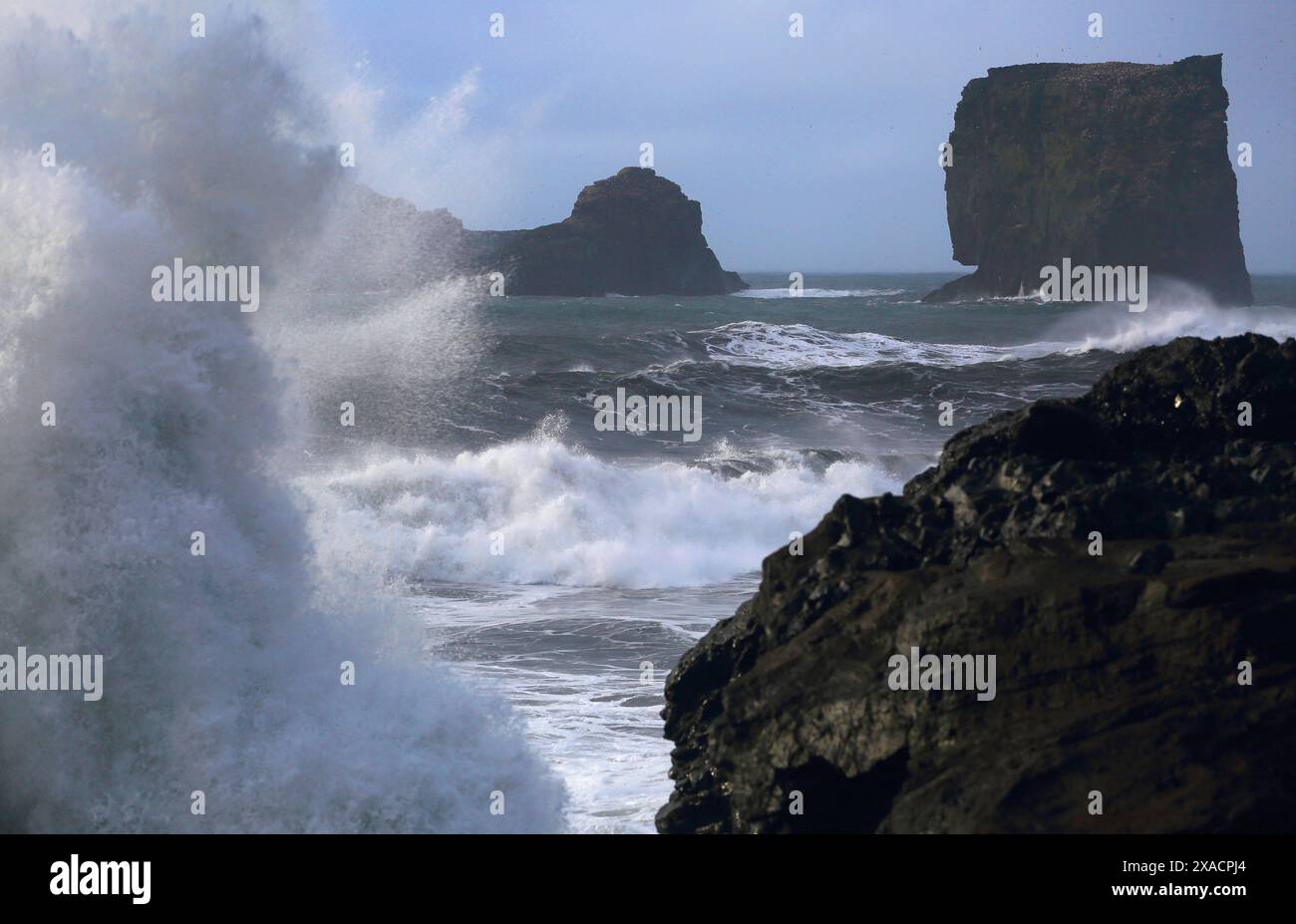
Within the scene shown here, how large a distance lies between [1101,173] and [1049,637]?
245 ft

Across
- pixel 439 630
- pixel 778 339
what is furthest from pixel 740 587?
pixel 778 339

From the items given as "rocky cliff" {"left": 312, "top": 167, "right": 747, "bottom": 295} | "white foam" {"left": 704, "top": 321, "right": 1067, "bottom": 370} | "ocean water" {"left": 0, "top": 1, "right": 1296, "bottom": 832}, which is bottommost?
"ocean water" {"left": 0, "top": 1, "right": 1296, "bottom": 832}

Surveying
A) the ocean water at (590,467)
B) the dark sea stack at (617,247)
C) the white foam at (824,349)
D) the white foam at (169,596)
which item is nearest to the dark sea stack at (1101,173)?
the dark sea stack at (617,247)

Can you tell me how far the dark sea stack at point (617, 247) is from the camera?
80.6 metres

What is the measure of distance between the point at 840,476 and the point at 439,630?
38.9ft

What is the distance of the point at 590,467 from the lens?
22359mm

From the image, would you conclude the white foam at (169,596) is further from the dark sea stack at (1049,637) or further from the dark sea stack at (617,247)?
the dark sea stack at (617,247)

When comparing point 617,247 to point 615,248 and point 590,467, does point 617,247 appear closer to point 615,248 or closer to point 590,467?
point 615,248

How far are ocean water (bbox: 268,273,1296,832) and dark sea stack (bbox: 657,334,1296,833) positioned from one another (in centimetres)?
235

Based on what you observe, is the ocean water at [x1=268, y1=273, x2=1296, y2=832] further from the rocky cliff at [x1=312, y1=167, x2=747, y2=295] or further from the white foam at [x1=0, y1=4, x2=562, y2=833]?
the rocky cliff at [x1=312, y1=167, x2=747, y2=295]

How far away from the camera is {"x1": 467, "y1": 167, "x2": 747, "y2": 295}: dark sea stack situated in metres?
80.6

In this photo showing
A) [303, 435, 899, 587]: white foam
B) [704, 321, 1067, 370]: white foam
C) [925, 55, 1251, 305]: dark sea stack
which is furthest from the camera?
[925, 55, 1251, 305]: dark sea stack

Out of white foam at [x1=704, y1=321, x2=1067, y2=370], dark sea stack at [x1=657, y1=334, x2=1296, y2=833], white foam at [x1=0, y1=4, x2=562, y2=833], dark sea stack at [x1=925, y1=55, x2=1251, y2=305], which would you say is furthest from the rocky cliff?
dark sea stack at [x1=657, y1=334, x2=1296, y2=833]
